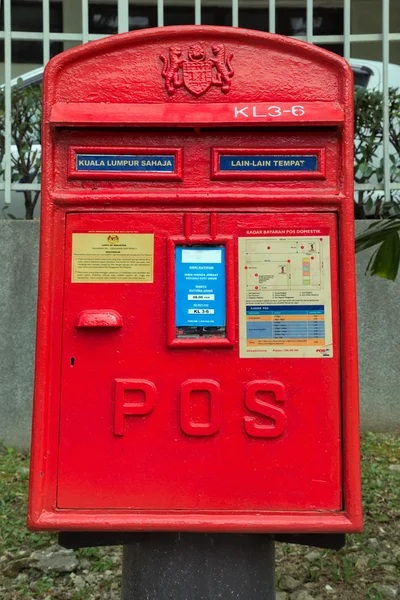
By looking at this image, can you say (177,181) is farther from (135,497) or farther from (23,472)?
(23,472)

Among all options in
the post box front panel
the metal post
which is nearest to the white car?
the post box front panel

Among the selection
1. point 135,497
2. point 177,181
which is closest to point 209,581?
point 135,497

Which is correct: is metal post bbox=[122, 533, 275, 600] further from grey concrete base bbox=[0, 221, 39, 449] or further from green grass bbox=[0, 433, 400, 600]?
grey concrete base bbox=[0, 221, 39, 449]

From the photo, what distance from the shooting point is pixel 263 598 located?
6.26 feet

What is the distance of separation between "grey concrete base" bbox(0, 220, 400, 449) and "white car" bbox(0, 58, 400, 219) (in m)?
0.35

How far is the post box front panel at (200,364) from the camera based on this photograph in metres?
1.76

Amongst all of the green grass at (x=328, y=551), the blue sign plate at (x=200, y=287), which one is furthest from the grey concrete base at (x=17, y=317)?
the blue sign plate at (x=200, y=287)

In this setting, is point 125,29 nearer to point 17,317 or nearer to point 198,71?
point 17,317

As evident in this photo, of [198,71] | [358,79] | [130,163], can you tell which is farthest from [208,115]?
[358,79]

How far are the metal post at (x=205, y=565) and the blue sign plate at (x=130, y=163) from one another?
107 cm

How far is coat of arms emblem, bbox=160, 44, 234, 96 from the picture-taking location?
1.79 metres

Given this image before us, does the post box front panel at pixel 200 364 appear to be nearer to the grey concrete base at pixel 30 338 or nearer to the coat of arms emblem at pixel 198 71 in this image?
the coat of arms emblem at pixel 198 71

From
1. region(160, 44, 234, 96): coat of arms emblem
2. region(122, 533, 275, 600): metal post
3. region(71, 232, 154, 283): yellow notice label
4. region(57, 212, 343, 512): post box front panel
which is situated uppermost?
region(160, 44, 234, 96): coat of arms emblem

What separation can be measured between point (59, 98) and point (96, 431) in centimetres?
94
